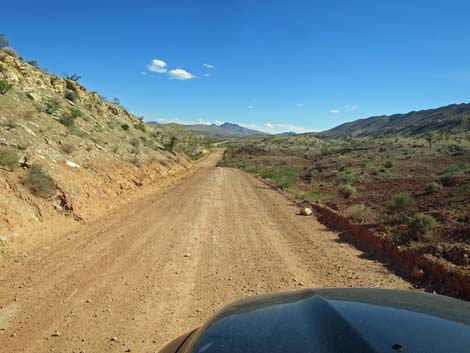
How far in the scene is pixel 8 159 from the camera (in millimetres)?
10570

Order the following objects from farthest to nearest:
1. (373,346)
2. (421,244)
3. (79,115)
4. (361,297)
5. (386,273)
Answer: (79,115), (421,244), (386,273), (361,297), (373,346)

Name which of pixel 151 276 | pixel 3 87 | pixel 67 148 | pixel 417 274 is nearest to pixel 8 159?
pixel 67 148

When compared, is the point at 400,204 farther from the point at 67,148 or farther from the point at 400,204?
the point at 67,148

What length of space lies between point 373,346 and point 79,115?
74.1 ft

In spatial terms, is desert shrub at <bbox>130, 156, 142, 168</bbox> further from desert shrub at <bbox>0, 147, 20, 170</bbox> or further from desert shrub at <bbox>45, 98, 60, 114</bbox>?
desert shrub at <bbox>0, 147, 20, 170</bbox>

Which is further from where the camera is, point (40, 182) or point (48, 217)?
point (40, 182)

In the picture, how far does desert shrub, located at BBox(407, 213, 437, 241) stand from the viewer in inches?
354

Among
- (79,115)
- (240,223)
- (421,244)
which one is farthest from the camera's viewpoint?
(79,115)

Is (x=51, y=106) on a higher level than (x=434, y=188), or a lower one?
higher

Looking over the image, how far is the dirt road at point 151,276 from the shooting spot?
502cm

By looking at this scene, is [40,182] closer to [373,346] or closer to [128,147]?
[373,346]

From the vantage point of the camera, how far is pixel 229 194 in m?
19.1

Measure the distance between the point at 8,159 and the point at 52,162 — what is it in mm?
2438

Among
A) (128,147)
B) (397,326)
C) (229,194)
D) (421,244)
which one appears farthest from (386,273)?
(128,147)
